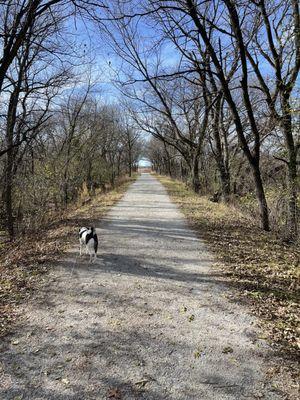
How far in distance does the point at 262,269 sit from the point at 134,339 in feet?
11.3

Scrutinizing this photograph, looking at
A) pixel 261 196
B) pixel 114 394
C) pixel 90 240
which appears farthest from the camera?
pixel 261 196

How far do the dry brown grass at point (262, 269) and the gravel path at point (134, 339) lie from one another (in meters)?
0.28

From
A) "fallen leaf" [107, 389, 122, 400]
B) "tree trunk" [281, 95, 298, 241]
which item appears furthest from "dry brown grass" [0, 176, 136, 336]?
"tree trunk" [281, 95, 298, 241]

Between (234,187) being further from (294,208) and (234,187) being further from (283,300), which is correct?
(283,300)

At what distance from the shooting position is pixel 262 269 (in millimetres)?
6844

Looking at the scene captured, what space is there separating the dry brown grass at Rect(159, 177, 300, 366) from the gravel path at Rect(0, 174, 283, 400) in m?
0.28

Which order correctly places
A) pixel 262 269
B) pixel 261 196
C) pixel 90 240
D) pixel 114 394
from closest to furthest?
pixel 114 394, pixel 262 269, pixel 90 240, pixel 261 196

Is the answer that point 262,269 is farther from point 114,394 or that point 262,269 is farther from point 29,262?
point 29,262

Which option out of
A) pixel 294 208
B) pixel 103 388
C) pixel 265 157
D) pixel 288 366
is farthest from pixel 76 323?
pixel 265 157

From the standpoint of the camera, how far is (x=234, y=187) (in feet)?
80.0

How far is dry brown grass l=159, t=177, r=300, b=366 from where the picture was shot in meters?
4.64

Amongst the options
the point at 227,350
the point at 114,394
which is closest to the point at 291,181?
the point at 227,350

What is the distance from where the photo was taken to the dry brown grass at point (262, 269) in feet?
15.2

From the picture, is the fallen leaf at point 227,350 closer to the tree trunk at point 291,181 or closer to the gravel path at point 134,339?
the gravel path at point 134,339
